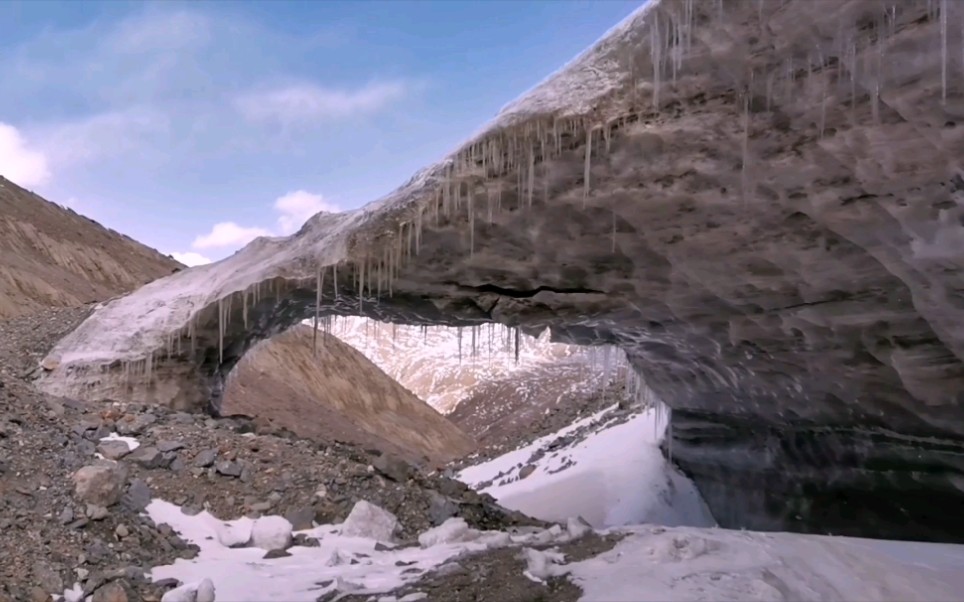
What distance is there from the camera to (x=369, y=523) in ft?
19.5

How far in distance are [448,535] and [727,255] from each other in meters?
3.25

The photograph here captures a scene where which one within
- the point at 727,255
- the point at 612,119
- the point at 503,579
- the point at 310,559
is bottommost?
the point at 310,559

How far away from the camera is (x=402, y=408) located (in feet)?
86.2

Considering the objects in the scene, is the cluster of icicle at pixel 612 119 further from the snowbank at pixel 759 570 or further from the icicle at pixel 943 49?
the snowbank at pixel 759 570

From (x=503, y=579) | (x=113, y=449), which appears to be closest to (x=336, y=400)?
(x=113, y=449)

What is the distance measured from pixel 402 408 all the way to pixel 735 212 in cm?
2171

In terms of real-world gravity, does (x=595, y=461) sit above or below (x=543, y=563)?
below

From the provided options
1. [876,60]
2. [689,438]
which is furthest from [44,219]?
[876,60]

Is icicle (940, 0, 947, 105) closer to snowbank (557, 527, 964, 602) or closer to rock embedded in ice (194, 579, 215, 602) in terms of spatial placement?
snowbank (557, 527, 964, 602)

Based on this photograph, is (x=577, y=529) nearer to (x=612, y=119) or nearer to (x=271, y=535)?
(x=271, y=535)

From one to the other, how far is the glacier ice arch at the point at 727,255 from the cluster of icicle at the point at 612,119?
15mm

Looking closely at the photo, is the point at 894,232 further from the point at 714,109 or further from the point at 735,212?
the point at 714,109

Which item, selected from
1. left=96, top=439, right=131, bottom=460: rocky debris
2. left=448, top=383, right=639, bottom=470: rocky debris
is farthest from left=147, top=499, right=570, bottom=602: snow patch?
left=448, top=383, right=639, bottom=470: rocky debris

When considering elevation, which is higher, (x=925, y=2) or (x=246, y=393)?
(x=925, y=2)
